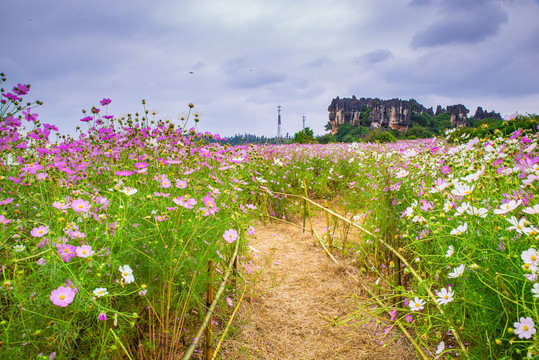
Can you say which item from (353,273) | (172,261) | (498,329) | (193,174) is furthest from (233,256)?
(498,329)

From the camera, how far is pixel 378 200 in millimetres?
2889

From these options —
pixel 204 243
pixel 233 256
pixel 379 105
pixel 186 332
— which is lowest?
pixel 186 332

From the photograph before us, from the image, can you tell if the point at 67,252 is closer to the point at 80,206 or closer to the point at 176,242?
the point at 80,206

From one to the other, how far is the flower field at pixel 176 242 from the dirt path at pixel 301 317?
193mm

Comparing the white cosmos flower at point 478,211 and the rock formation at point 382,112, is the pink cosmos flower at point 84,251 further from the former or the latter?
the rock formation at point 382,112

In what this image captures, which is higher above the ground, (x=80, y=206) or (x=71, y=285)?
(x=80, y=206)

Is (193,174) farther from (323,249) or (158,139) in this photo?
(323,249)

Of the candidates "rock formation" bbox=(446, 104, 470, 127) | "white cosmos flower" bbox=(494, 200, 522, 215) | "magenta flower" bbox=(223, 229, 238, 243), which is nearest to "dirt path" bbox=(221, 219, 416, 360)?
"magenta flower" bbox=(223, 229, 238, 243)

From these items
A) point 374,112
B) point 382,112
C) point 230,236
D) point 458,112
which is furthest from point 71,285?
point 458,112

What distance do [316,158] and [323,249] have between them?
4.24 m

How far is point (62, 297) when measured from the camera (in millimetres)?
1000

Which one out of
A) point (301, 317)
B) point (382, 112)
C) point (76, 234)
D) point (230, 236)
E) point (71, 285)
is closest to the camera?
point (71, 285)

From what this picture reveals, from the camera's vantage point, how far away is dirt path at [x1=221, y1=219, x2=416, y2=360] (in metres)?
2.08

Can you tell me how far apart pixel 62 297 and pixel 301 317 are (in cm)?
188
